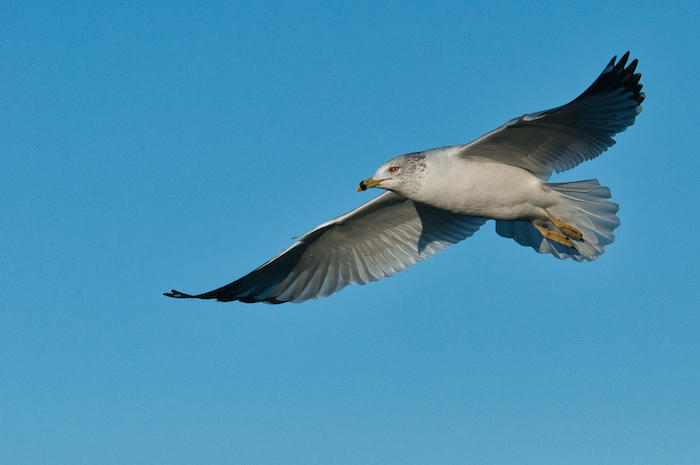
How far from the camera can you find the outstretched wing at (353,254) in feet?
32.5

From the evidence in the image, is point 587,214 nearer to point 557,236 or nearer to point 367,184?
point 557,236

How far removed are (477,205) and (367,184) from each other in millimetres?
1242

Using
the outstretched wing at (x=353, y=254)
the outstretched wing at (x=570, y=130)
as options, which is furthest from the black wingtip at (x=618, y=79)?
the outstretched wing at (x=353, y=254)

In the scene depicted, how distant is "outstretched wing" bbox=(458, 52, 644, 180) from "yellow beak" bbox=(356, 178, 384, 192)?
3.24ft

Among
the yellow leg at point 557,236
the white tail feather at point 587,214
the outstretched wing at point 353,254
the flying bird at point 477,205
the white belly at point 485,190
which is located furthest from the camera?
the outstretched wing at point 353,254

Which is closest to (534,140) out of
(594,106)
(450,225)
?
(594,106)

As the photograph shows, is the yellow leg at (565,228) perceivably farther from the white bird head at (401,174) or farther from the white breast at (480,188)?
the white bird head at (401,174)

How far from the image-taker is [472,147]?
8102 millimetres

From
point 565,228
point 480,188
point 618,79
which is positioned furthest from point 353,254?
point 618,79

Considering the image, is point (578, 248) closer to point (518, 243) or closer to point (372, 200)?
point (518, 243)

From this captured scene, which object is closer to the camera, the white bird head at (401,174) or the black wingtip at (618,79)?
the black wingtip at (618,79)

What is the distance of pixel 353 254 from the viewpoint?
1026 centimetres

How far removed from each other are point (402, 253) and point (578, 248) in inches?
92.1

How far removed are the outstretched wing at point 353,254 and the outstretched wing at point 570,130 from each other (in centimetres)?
163
